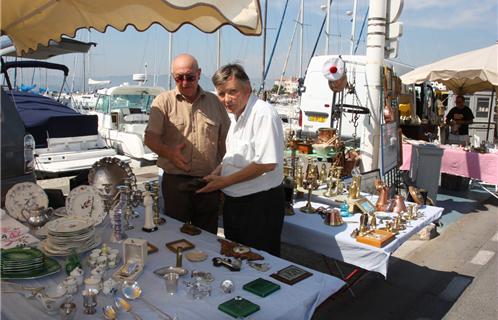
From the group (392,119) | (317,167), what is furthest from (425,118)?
(317,167)

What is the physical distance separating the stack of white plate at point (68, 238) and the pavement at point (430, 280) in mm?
1324

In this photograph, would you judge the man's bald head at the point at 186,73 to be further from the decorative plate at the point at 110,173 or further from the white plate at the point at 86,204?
the white plate at the point at 86,204

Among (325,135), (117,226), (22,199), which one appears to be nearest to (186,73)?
(117,226)

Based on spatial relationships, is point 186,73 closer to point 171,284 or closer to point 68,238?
point 68,238

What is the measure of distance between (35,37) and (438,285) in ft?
13.0

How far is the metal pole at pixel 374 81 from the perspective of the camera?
4352mm

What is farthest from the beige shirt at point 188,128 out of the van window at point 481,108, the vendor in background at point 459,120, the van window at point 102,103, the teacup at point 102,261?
the van window at point 481,108

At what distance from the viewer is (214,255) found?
1898 millimetres

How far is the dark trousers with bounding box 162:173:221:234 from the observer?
2.72m

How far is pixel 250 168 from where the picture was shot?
6.96 ft

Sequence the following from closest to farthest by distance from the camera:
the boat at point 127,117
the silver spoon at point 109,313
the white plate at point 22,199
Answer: the silver spoon at point 109,313
the white plate at point 22,199
the boat at point 127,117

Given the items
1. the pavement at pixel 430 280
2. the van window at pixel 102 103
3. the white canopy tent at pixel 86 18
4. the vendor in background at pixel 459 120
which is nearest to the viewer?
the white canopy tent at pixel 86 18

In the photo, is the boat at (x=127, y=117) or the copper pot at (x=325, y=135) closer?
the copper pot at (x=325, y=135)

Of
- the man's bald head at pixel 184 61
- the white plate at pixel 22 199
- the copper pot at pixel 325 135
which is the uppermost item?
the man's bald head at pixel 184 61
